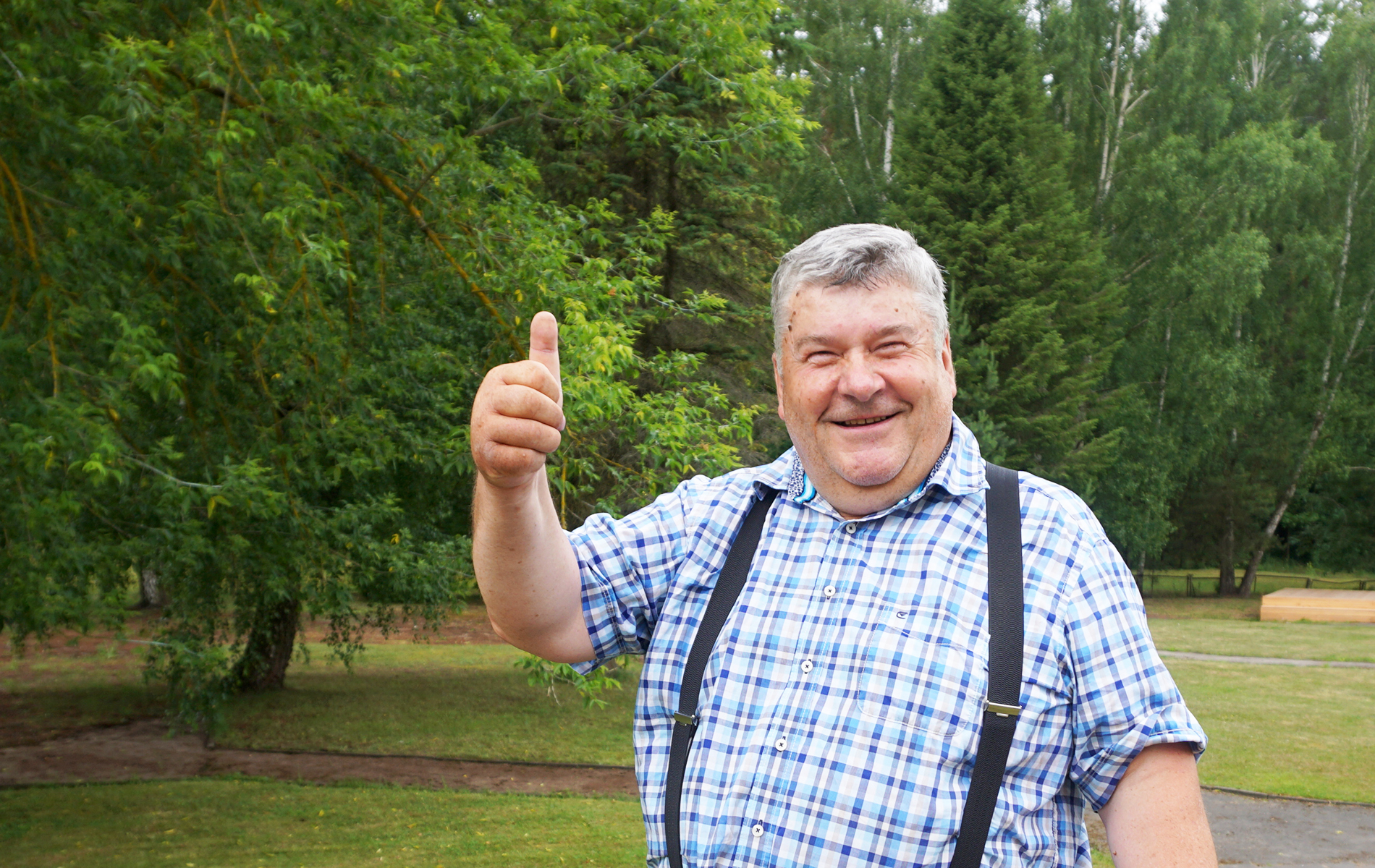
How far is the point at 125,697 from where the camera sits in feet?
54.6

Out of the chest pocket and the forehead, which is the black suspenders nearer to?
the chest pocket

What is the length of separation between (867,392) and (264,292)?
12.4ft

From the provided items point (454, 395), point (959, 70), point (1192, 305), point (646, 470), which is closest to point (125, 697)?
point (454, 395)

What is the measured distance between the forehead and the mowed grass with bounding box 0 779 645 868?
6.64 m

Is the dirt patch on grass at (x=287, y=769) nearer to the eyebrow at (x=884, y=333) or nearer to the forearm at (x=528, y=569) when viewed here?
the forearm at (x=528, y=569)

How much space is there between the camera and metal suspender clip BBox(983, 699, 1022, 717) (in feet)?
5.31

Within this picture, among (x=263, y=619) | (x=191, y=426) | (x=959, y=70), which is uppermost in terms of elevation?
(x=959, y=70)

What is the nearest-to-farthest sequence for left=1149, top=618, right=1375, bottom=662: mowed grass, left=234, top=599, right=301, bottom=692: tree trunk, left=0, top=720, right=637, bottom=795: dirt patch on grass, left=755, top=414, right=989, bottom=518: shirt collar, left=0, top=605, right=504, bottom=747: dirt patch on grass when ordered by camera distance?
left=755, top=414, right=989, bottom=518: shirt collar
left=0, top=720, right=637, bottom=795: dirt patch on grass
left=234, top=599, right=301, bottom=692: tree trunk
left=0, top=605, right=504, bottom=747: dirt patch on grass
left=1149, top=618, right=1375, bottom=662: mowed grass

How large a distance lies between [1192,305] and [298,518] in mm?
26505

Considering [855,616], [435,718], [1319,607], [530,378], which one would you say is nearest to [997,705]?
[855,616]

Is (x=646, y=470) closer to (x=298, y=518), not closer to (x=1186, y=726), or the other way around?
Result: (x=298, y=518)

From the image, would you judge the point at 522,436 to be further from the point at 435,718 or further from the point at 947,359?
the point at 435,718

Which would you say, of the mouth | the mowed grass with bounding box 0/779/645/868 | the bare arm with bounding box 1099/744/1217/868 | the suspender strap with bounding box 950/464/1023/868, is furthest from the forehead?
the mowed grass with bounding box 0/779/645/868

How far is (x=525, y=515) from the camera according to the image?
1.77m
